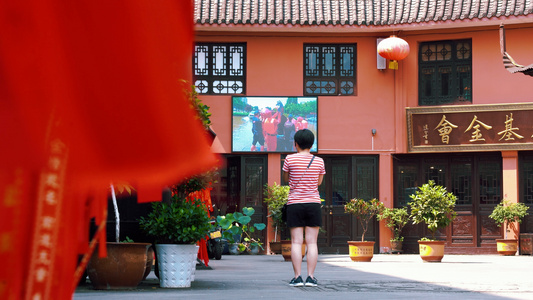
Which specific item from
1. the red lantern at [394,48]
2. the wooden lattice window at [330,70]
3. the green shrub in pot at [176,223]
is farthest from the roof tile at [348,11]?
the green shrub in pot at [176,223]

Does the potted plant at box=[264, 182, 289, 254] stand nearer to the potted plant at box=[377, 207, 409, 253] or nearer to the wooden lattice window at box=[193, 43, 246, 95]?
the potted plant at box=[377, 207, 409, 253]

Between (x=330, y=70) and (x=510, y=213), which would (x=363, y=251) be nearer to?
(x=510, y=213)

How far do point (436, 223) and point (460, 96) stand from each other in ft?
15.8

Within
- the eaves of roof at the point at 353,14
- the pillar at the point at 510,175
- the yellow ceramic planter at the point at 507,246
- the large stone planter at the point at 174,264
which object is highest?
the eaves of roof at the point at 353,14

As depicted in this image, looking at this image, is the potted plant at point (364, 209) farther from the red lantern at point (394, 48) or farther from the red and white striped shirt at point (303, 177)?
the red and white striped shirt at point (303, 177)

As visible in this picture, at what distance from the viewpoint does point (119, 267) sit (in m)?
7.08

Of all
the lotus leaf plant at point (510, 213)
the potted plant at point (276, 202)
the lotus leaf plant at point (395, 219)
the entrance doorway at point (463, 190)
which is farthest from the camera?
the entrance doorway at point (463, 190)

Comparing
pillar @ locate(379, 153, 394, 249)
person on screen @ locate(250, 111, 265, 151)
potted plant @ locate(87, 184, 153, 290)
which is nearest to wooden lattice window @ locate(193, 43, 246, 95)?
person on screen @ locate(250, 111, 265, 151)

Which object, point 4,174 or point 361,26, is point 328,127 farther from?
point 4,174

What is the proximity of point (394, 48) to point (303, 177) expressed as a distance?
11.2 meters

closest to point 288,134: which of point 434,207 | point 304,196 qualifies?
point 434,207

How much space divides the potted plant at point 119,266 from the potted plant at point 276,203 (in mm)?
9737

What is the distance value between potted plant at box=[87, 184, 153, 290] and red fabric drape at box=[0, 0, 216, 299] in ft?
19.9

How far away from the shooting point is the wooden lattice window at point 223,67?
19219 mm
